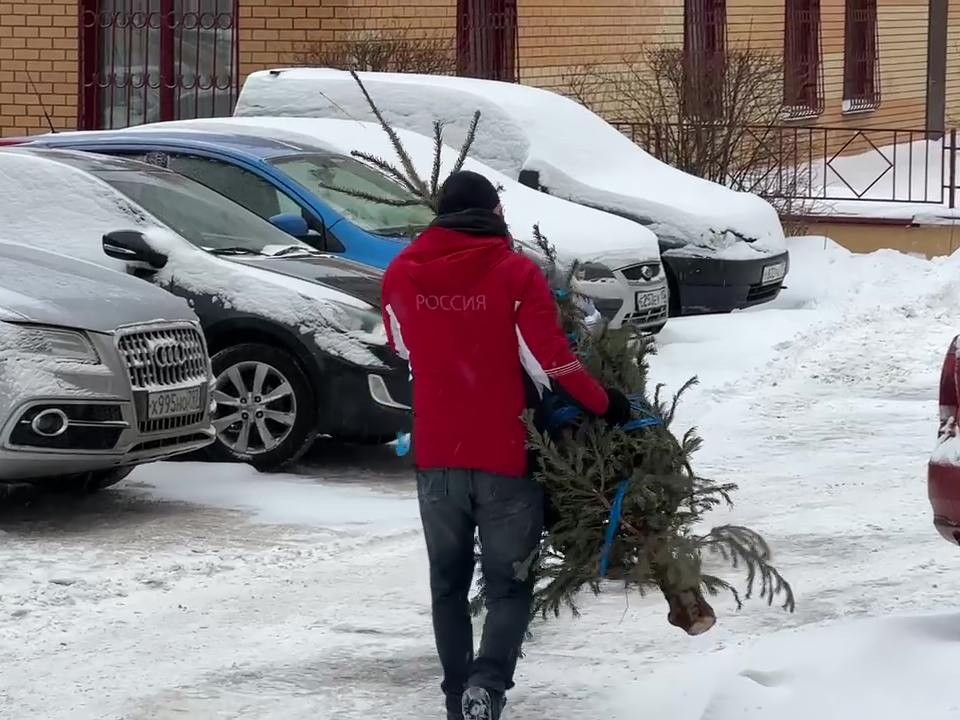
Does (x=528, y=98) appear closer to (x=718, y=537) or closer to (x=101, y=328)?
(x=101, y=328)

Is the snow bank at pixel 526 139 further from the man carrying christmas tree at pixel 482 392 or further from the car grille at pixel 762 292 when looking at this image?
the man carrying christmas tree at pixel 482 392

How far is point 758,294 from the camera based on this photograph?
13.4m

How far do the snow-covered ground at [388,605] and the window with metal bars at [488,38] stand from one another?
34.8 ft

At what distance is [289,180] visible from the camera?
10.0 meters

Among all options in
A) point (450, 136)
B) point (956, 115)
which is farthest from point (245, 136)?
point (956, 115)

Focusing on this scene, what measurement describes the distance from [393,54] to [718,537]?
544 inches

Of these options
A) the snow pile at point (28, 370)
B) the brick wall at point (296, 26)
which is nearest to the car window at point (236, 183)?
the snow pile at point (28, 370)

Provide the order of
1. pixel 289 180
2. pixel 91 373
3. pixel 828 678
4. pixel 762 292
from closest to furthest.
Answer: pixel 828 678 < pixel 91 373 < pixel 289 180 < pixel 762 292

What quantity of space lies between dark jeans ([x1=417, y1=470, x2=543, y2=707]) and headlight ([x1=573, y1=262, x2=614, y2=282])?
611 centimetres

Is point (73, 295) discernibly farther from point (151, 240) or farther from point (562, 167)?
point (562, 167)

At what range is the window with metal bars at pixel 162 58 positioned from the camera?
19.2 meters

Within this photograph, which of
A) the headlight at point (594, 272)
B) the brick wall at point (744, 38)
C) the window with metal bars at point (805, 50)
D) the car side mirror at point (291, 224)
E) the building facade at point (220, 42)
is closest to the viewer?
the car side mirror at point (291, 224)

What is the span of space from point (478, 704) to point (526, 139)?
8666 millimetres

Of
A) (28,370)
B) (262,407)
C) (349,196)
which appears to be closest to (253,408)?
(262,407)
